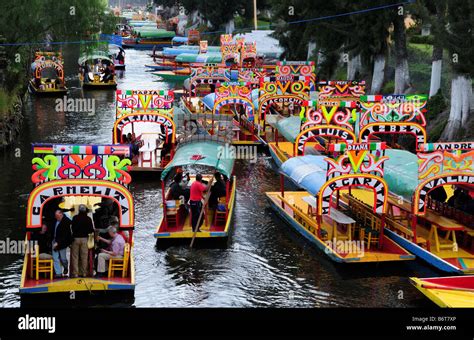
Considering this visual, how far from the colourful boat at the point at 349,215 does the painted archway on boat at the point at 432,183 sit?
3.06ft

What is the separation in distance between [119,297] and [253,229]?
7.97 metres

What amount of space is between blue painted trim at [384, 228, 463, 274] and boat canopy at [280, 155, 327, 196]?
2625mm

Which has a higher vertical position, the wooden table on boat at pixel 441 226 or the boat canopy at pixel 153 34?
the boat canopy at pixel 153 34

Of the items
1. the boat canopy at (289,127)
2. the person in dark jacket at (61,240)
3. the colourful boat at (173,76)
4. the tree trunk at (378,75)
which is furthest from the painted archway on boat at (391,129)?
the colourful boat at (173,76)

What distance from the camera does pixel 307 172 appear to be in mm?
25016

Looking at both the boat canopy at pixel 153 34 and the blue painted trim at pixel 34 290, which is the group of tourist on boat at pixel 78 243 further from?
the boat canopy at pixel 153 34

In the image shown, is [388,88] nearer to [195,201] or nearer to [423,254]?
[195,201]

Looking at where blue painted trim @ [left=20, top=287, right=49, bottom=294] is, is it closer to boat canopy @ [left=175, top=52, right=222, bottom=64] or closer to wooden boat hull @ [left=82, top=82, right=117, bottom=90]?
wooden boat hull @ [left=82, top=82, right=117, bottom=90]

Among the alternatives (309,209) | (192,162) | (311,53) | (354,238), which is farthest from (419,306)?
(311,53)

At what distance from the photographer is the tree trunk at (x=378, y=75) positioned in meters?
49.8

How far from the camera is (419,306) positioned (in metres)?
20.1

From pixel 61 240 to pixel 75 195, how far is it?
3.65ft

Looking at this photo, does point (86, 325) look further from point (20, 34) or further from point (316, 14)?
point (316, 14)

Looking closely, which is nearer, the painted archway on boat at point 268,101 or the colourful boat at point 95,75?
the painted archway on boat at point 268,101
